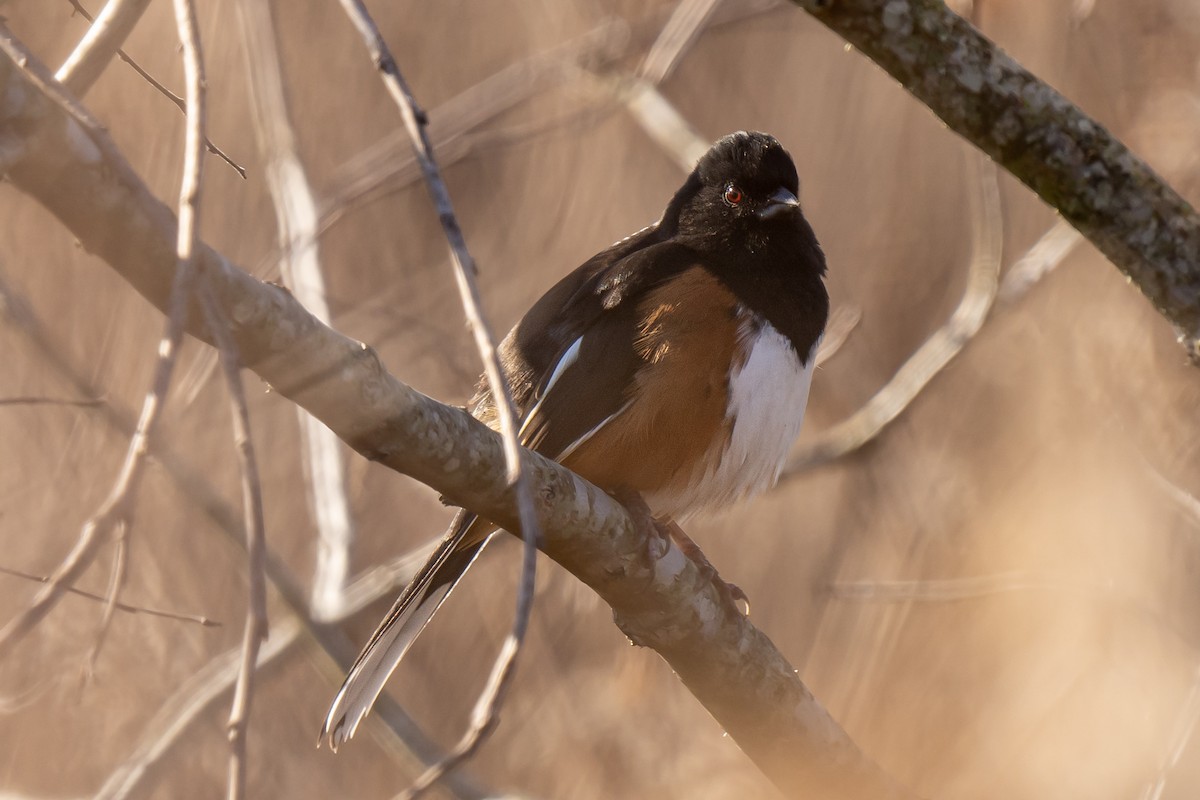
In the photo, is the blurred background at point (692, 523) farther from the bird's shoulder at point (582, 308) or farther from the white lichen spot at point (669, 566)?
the white lichen spot at point (669, 566)

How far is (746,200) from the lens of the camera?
2.98 m

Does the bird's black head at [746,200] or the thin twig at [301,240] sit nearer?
the bird's black head at [746,200]

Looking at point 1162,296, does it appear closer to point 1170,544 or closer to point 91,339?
point 1170,544

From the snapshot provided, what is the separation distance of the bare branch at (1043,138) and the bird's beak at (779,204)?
1.02m

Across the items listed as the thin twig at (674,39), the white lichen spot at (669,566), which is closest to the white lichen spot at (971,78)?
the white lichen spot at (669,566)

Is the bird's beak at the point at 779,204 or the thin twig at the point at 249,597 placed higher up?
the bird's beak at the point at 779,204

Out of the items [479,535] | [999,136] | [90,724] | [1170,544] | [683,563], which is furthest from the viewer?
[90,724]

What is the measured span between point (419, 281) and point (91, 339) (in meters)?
1.30

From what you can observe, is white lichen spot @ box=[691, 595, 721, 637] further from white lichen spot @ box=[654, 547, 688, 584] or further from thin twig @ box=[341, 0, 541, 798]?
thin twig @ box=[341, 0, 541, 798]

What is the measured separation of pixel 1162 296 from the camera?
187 cm

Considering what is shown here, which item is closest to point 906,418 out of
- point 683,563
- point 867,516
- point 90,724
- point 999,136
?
point 867,516

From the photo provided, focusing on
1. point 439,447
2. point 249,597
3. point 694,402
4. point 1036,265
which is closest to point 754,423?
point 694,402

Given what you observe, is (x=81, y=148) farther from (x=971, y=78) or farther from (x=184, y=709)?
(x=184, y=709)

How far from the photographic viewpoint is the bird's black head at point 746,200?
2919mm
